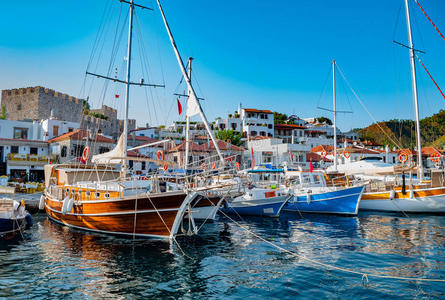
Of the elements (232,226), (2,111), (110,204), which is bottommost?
(232,226)

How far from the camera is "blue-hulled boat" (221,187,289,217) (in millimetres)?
21281

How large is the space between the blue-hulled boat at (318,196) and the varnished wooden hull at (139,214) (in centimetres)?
1311

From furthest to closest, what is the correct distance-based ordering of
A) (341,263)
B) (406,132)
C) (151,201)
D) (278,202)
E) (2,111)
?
(406,132) < (2,111) < (278,202) < (151,201) < (341,263)

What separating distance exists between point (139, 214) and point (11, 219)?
6539 millimetres

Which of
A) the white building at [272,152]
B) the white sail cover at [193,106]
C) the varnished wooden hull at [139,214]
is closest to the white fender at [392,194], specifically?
the varnished wooden hull at [139,214]

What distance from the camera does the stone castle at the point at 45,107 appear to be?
58.6 meters

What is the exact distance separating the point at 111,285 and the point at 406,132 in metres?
144

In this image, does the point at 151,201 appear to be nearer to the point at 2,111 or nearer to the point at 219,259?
the point at 219,259

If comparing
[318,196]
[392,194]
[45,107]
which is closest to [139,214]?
[318,196]

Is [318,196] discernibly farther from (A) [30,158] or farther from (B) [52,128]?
(B) [52,128]

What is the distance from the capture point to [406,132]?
12794cm

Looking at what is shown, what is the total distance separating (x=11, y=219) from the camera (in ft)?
47.2

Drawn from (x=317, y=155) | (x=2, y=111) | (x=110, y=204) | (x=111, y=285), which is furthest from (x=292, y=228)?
(x=2, y=111)

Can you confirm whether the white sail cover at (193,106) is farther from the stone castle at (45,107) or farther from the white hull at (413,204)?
the stone castle at (45,107)
